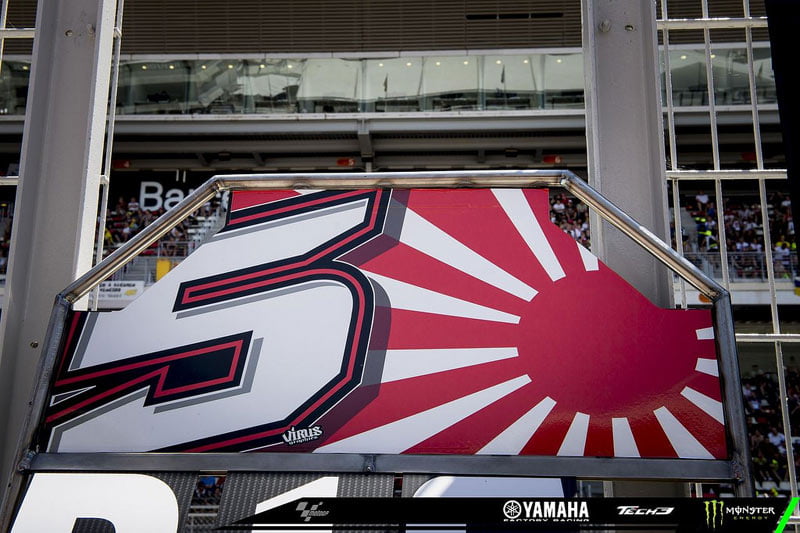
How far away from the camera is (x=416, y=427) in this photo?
6.66 feet

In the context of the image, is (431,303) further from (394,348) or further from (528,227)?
(528,227)

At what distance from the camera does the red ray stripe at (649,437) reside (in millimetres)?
1999

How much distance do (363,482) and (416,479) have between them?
138mm

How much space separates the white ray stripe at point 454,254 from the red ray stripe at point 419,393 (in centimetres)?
24

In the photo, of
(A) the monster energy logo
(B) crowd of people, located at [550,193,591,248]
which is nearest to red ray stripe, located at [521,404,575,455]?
(A) the monster energy logo

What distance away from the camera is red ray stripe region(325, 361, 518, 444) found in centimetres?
203

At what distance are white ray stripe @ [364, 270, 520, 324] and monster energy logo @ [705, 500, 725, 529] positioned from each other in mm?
743

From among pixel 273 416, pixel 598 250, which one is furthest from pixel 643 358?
pixel 273 416

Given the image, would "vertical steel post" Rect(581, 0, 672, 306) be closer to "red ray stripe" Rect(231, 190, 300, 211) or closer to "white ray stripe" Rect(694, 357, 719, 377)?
"white ray stripe" Rect(694, 357, 719, 377)

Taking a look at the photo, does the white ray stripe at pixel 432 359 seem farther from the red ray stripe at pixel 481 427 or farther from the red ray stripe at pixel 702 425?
the red ray stripe at pixel 702 425

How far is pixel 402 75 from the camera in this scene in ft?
65.1

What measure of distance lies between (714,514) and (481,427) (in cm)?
65

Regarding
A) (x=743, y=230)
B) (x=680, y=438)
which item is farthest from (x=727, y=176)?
(x=743, y=230)

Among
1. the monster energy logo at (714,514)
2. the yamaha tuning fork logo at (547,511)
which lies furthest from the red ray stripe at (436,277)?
the monster energy logo at (714,514)
